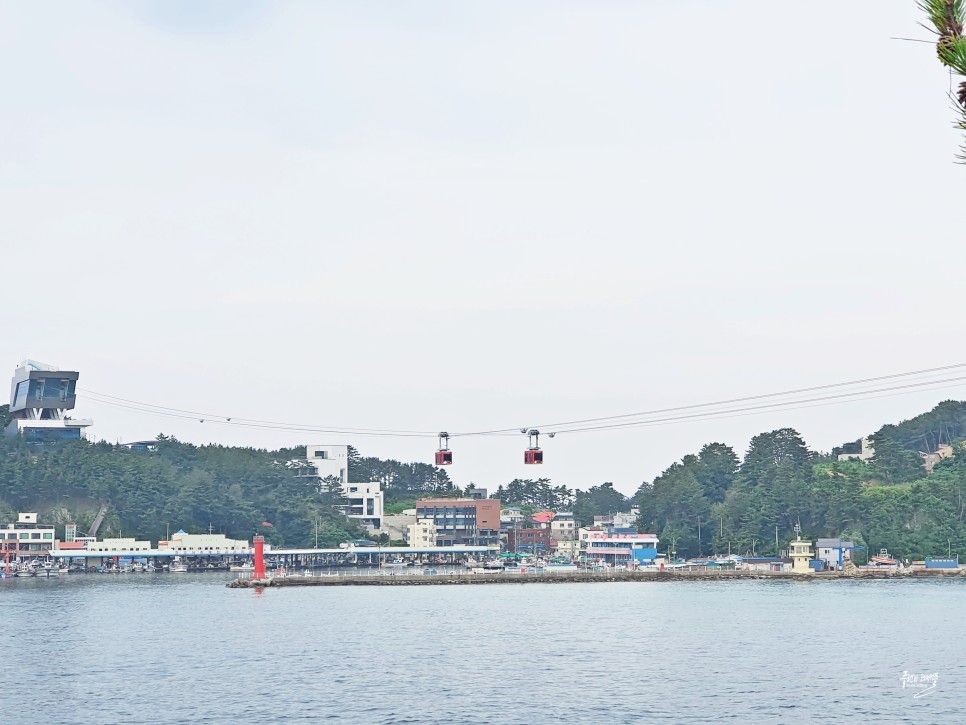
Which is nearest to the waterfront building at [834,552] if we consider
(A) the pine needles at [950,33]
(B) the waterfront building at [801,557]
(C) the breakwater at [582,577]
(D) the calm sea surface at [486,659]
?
(B) the waterfront building at [801,557]

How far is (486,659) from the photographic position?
2896 inches

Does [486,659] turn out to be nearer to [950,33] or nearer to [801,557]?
[950,33]

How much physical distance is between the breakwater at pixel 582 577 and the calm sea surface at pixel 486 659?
27253mm

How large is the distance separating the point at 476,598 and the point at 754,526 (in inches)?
2691

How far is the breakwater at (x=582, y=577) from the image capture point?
520ft

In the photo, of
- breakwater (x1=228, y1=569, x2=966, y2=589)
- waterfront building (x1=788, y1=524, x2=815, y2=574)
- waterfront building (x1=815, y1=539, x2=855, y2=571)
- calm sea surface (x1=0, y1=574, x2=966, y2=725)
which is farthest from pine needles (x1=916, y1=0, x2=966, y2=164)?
waterfront building (x1=815, y1=539, x2=855, y2=571)

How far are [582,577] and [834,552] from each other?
38316mm

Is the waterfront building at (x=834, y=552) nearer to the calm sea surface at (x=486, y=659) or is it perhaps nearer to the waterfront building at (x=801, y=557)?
the waterfront building at (x=801, y=557)

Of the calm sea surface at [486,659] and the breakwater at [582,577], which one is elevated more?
the breakwater at [582,577]

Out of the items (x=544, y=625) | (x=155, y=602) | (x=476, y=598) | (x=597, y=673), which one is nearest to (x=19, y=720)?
(x=597, y=673)

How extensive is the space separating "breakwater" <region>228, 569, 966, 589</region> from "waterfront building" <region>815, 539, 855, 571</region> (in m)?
6.89

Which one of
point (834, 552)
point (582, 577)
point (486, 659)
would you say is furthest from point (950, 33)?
point (834, 552)

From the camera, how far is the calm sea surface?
2168 inches

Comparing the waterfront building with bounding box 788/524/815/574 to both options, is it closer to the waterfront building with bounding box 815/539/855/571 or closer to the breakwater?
the breakwater
